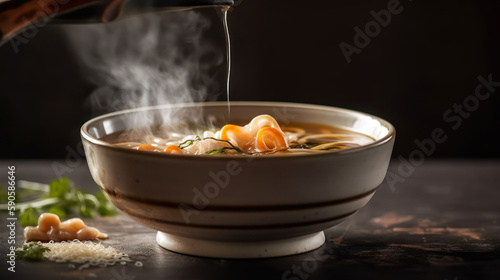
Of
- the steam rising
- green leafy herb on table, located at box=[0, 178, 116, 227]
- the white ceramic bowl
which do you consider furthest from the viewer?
the steam rising

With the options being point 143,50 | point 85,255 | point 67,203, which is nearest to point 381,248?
point 85,255

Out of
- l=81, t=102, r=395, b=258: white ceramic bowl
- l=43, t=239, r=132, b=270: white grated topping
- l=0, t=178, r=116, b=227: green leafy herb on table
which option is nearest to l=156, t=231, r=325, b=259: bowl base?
l=81, t=102, r=395, b=258: white ceramic bowl

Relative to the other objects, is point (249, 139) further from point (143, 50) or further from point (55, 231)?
point (143, 50)

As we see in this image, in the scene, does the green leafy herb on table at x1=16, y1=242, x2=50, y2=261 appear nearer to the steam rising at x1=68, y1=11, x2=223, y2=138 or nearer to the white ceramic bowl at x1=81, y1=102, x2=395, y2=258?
the white ceramic bowl at x1=81, y1=102, x2=395, y2=258

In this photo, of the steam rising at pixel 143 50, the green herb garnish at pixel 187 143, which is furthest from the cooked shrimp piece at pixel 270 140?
the steam rising at pixel 143 50

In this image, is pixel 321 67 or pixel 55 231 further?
pixel 321 67

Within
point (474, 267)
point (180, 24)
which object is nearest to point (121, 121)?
point (474, 267)
